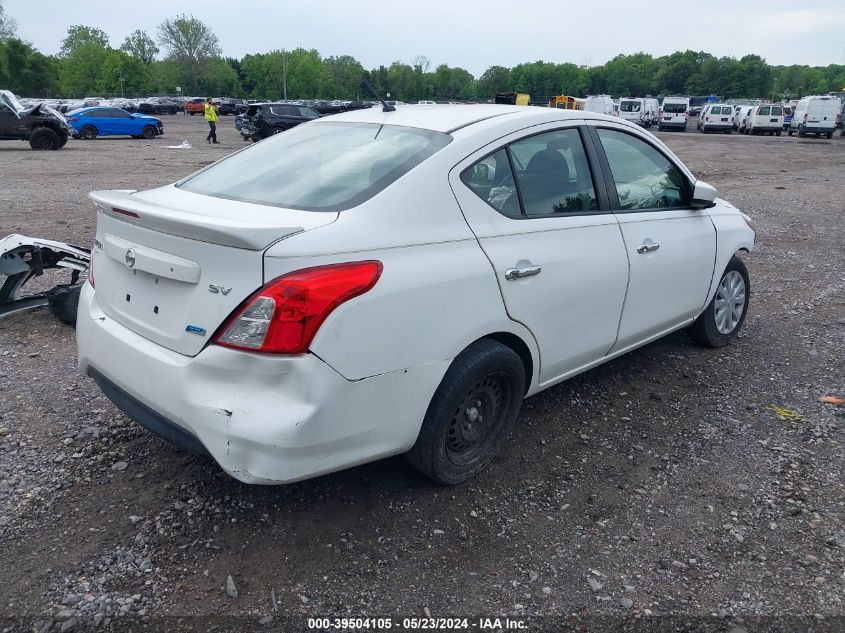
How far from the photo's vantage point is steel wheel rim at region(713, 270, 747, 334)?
5.04 metres

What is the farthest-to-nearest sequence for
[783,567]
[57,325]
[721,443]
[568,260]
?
[57,325] < [721,443] < [568,260] < [783,567]

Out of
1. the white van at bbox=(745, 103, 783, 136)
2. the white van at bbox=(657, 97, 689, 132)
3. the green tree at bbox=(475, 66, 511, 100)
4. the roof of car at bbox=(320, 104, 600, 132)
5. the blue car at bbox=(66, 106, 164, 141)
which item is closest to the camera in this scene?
the roof of car at bbox=(320, 104, 600, 132)

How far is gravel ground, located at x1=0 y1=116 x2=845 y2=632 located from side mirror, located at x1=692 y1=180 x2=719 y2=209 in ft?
3.75

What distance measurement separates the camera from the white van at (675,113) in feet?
148

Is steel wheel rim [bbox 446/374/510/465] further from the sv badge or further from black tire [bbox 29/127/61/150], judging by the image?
black tire [bbox 29/127/61/150]

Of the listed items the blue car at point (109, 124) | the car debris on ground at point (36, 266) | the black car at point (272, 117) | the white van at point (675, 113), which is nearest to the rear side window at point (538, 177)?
the car debris on ground at point (36, 266)

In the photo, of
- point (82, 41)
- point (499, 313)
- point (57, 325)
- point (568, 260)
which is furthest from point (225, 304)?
point (82, 41)

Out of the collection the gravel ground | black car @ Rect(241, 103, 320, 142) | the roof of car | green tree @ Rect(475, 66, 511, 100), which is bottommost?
the gravel ground

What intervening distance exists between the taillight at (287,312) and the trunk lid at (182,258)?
2.4 inches

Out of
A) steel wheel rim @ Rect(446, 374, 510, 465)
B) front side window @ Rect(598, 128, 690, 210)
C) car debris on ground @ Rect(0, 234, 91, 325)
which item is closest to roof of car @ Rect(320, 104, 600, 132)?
front side window @ Rect(598, 128, 690, 210)

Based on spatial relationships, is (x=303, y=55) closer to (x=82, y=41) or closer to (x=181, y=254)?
(x=82, y=41)

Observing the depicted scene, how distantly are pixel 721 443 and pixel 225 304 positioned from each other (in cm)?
278

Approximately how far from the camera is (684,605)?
2604 mm

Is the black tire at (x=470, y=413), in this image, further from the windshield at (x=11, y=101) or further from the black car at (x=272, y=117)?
the black car at (x=272, y=117)
